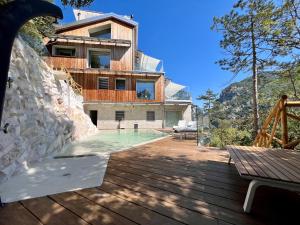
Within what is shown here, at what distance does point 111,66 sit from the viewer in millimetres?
15062

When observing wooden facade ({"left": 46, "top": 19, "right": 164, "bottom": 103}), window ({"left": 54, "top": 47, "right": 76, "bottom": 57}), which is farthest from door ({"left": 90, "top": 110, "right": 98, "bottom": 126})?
window ({"left": 54, "top": 47, "right": 76, "bottom": 57})

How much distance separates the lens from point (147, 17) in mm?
18312

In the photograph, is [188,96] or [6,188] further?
[188,96]

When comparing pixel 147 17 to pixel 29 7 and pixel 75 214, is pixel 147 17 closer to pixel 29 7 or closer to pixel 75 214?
pixel 29 7

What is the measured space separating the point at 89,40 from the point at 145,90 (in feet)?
20.3

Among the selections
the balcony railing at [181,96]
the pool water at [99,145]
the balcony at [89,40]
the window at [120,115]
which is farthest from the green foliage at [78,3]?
the balcony railing at [181,96]

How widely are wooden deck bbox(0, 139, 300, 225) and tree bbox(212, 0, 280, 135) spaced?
6.02 metres

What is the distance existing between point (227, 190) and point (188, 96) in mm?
13957

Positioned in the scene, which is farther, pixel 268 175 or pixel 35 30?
pixel 35 30

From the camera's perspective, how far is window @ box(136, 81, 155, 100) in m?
15.2

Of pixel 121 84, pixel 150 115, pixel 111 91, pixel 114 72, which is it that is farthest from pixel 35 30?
pixel 150 115

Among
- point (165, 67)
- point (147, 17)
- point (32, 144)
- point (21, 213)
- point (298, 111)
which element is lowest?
point (21, 213)

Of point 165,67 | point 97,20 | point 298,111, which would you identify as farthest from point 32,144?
point 97,20

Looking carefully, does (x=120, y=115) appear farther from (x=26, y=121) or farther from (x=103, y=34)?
(x=26, y=121)
